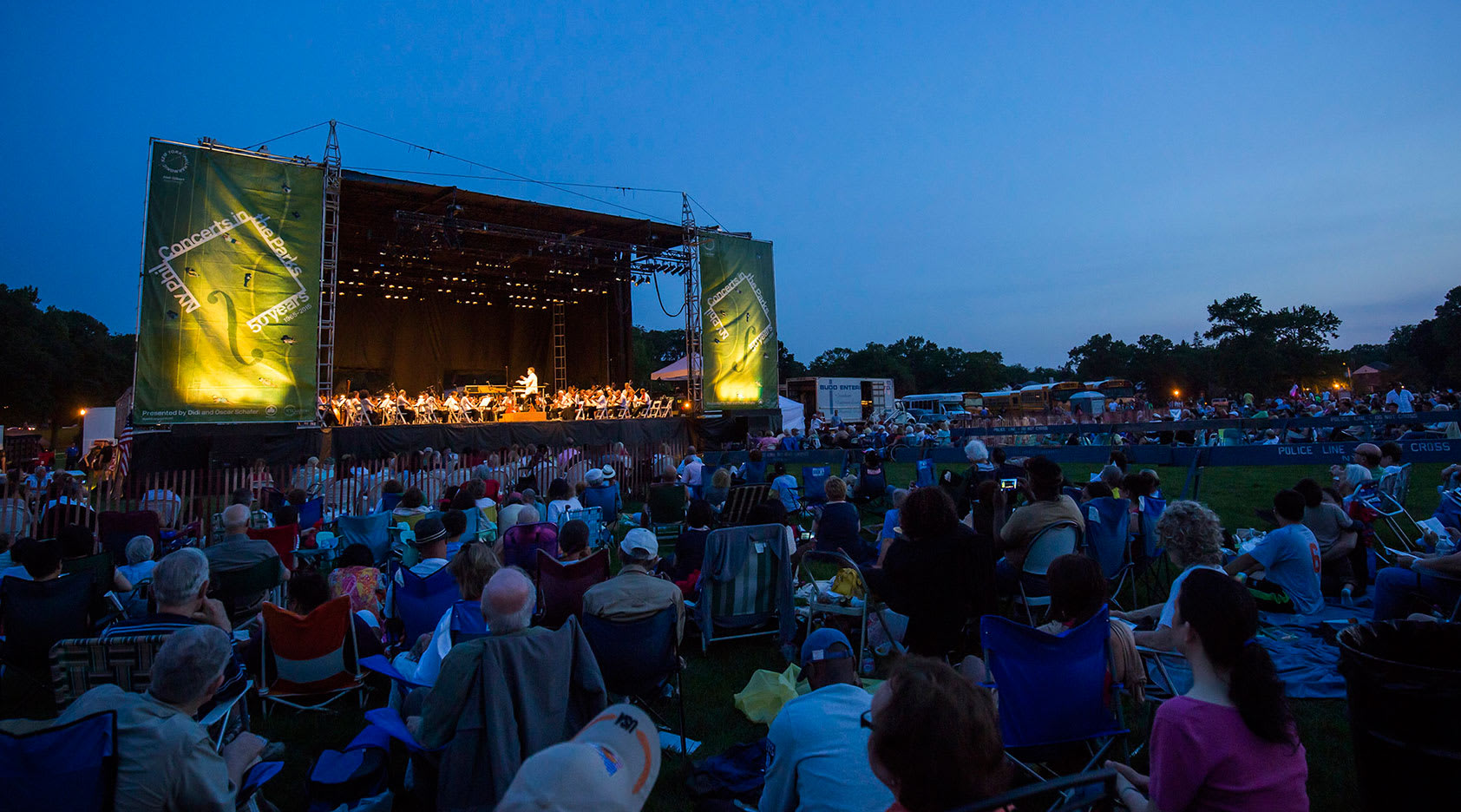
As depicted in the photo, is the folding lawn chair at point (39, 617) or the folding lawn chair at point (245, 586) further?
the folding lawn chair at point (245, 586)

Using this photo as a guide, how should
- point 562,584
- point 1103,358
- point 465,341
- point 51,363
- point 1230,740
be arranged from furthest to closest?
point 1103,358 → point 51,363 → point 465,341 → point 562,584 → point 1230,740

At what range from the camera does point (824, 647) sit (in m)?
2.15

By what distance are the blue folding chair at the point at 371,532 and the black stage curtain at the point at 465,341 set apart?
15.5m

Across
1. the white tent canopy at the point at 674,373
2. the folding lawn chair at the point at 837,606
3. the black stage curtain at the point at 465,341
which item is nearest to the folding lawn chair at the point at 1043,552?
the folding lawn chair at the point at 837,606

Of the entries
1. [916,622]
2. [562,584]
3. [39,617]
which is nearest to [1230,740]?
[916,622]

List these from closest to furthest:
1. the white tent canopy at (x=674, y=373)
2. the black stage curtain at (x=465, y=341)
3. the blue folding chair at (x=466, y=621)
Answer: the blue folding chair at (x=466, y=621), the black stage curtain at (x=465, y=341), the white tent canopy at (x=674, y=373)

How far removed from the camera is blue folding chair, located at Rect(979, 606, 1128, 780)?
7.80 feet

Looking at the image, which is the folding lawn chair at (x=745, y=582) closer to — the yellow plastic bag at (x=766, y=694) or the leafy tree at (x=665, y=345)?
the yellow plastic bag at (x=766, y=694)

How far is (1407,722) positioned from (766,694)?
2.52m

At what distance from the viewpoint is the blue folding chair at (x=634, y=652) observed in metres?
3.17

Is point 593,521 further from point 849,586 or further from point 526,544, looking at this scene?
point 849,586

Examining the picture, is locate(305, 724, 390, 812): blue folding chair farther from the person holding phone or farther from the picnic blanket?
the picnic blanket

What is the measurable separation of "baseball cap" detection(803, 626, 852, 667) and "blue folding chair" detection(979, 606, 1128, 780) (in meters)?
0.60

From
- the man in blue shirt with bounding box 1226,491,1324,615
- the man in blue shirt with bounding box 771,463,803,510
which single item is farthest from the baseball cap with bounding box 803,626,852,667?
the man in blue shirt with bounding box 771,463,803,510
